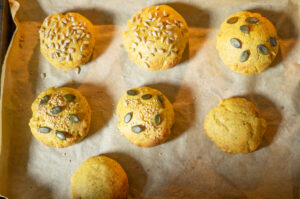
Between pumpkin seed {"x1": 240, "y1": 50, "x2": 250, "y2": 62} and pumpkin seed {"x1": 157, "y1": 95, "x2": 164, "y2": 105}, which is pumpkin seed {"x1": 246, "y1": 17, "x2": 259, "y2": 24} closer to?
pumpkin seed {"x1": 240, "y1": 50, "x2": 250, "y2": 62}

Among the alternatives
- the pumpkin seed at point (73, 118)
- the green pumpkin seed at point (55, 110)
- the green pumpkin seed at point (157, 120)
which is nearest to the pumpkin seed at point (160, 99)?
the green pumpkin seed at point (157, 120)

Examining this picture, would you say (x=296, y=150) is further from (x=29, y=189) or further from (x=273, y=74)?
(x=29, y=189)

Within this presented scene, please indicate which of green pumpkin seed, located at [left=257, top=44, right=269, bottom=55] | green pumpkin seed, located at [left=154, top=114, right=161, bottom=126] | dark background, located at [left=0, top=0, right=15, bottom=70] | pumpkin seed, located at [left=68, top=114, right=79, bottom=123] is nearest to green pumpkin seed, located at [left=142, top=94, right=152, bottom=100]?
green pumpkin seed, located at [left=154, top=114, right=161, bottom=126]

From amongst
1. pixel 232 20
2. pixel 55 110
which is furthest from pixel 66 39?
pixel 232 20

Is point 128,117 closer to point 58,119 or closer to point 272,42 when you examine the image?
point 58,119

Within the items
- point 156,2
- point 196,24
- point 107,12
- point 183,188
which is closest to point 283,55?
point 196,24

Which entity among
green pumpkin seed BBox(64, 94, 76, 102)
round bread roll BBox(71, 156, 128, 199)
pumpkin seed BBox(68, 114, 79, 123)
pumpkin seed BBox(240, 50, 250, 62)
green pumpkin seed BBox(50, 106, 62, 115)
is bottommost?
round bread roll BBox(71, 156, 128, 199)
